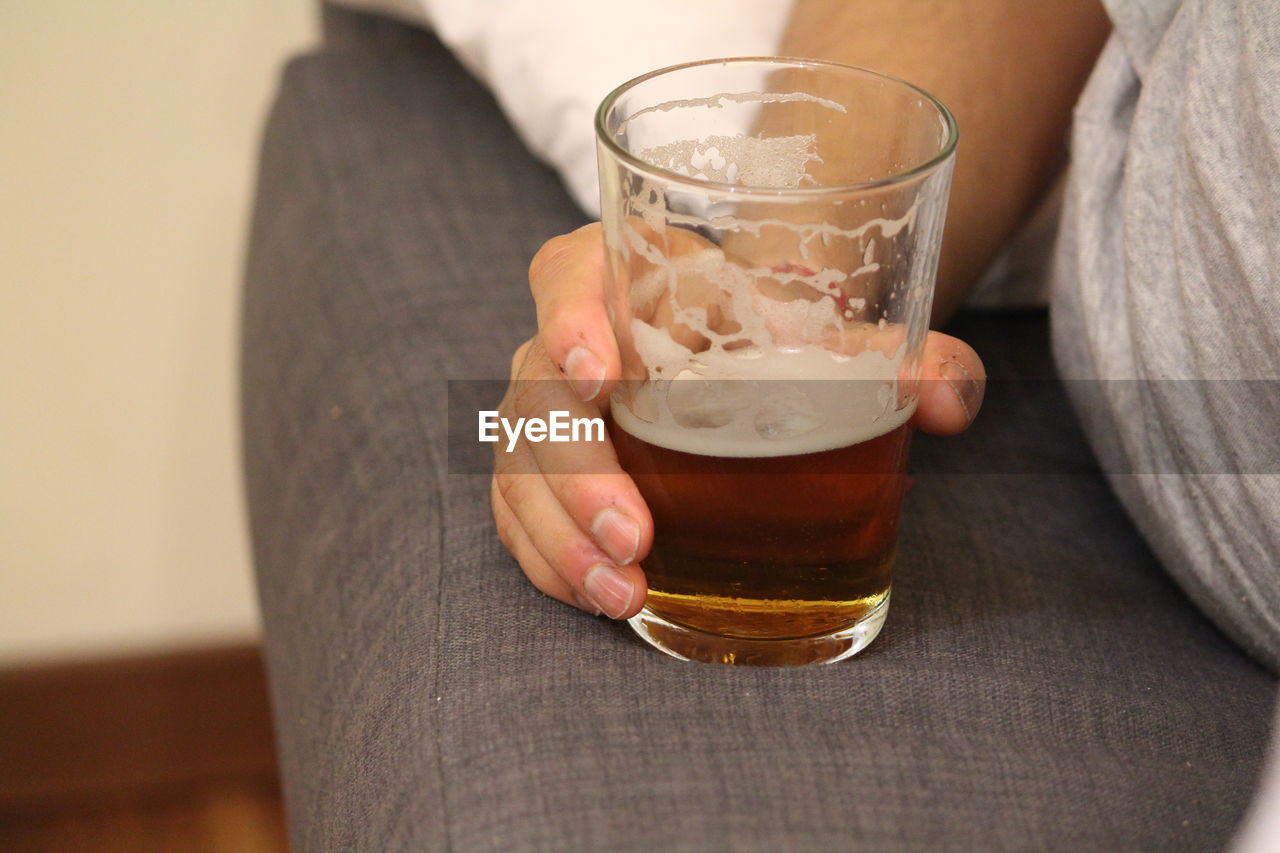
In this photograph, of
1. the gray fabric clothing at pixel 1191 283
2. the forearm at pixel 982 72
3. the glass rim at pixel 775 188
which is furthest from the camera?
the forearm at pixel 982 72

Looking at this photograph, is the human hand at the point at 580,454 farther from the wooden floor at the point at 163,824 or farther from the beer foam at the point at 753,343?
the wooden floor at the point at 163,824

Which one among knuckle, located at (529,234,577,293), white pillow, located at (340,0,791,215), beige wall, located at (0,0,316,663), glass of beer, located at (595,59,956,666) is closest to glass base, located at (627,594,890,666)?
glass of beer, located at (595,59,956,666)

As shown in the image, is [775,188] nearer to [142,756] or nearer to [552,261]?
[552,261]

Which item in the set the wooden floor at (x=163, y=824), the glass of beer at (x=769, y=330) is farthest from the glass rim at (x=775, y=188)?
the wooden floor at (x=163, y=824)

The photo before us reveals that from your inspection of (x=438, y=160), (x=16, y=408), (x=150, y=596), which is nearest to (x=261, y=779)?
(x=150, y=596)

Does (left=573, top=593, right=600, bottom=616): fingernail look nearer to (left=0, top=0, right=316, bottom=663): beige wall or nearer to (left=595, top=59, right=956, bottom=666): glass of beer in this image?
(left=595, top=59, right=956, bottom=666): glass of beer

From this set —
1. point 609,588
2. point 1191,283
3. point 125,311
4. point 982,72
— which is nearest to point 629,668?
point 609,588

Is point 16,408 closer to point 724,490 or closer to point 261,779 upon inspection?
point 261,779
